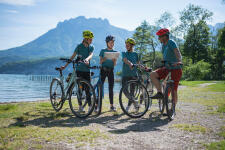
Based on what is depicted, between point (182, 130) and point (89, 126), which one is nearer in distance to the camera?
point (182, 130)

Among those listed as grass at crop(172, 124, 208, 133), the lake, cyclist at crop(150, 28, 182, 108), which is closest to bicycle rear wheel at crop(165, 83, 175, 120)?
cyclist at crop(150, 28, 182, 108)

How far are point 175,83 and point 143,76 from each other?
60.5 inches

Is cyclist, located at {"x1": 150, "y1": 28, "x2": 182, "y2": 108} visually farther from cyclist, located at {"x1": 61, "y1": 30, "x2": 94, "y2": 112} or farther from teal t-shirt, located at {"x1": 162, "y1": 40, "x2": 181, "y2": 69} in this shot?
cyclist, located at {"x1": 61, "y1": 30, "x2": 94, "y2": 112}

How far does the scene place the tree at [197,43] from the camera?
5347 cm

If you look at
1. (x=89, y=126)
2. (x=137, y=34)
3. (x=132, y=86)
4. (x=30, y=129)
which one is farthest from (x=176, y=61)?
(x=137, y=34)

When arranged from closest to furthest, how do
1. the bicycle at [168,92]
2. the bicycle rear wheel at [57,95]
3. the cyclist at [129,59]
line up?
the bicycle at [168,92] < the cyclist at [129,59] < the bicycle rear wheel at [57,95]

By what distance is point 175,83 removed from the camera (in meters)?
5.82

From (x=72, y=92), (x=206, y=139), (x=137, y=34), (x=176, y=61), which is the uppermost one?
(x=137, y=34)

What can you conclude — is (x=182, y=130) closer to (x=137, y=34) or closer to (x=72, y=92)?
(x=72, y=92)

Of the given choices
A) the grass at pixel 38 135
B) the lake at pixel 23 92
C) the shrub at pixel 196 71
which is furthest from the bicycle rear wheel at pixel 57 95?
the shrub at pixel 196 71

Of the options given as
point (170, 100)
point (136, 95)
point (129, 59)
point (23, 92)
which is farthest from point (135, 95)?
point (23, 92)

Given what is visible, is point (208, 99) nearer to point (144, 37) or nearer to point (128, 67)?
point (128, 67)

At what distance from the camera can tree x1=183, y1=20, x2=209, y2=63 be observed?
175 ft

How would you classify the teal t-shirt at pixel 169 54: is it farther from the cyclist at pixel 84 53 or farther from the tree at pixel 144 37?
the tree at pixel 144 37
